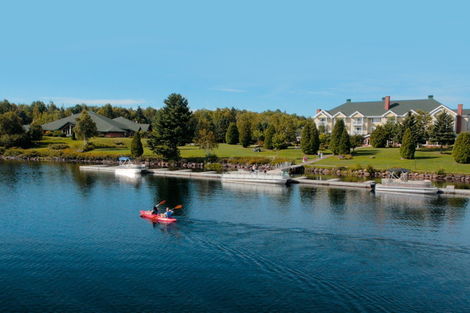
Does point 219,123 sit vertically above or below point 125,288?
above

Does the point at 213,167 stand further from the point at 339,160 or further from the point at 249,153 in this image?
the point at 339,160

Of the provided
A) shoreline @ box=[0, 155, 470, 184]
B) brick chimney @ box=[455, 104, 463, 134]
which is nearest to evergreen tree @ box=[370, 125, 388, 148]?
brick chimney @ box=[455, 104, 463, 134]

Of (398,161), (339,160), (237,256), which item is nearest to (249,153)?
(339,160)

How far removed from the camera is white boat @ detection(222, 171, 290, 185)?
6030cm

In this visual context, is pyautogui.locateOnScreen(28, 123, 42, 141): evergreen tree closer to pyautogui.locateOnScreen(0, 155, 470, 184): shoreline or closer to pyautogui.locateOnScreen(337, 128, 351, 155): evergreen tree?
pyautogui.locateOnScreen(0, 155, 470, 184): shoreline

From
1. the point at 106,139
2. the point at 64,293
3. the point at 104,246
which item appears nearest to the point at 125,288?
the point at 64,293

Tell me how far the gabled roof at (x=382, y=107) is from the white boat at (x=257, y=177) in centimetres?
6471

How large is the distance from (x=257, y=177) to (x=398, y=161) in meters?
32.4

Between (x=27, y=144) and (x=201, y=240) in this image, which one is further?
(x=27, y=144)

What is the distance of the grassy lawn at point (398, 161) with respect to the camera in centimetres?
6969

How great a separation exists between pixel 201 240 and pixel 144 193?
76.1ft

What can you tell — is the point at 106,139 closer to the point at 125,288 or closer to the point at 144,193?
the point at 144,193

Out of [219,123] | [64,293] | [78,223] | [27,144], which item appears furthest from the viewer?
[219,123]

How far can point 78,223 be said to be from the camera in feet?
114
